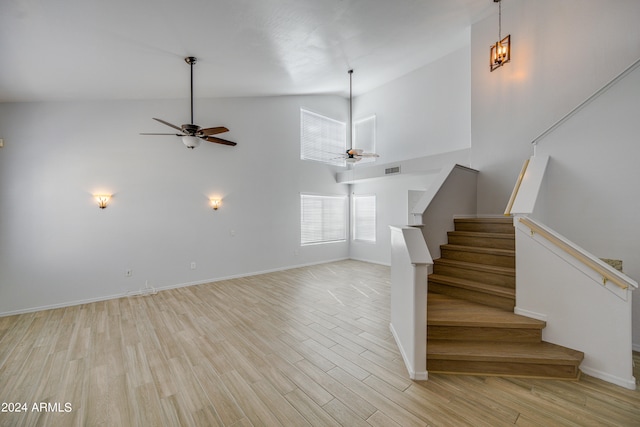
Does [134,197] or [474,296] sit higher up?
[134,197]

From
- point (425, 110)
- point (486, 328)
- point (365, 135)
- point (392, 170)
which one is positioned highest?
point (425, 110)

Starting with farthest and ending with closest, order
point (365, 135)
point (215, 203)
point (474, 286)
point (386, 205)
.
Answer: point (365, 135), point (386, 205), point (215, 203), point (474, 286)

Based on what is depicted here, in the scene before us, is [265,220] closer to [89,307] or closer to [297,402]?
[89,307]

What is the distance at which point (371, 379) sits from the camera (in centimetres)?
221

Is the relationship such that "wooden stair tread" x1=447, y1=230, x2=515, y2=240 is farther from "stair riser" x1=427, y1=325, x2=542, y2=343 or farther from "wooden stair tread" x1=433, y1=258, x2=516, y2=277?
"stair riser" x1=427, y1=325, x2=542, y2=343

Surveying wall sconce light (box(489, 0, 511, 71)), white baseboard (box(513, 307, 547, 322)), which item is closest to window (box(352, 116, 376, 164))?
wall sconce light (box(489, 0, 511, 71))

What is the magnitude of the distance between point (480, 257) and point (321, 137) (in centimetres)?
549

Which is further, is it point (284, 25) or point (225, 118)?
point (225, 118)

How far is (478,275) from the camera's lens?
3.08 meters

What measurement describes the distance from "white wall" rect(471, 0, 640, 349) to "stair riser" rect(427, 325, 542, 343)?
1.43 metres

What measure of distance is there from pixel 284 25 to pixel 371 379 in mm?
4354

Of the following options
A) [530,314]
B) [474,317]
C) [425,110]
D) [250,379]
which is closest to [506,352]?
[474,317]

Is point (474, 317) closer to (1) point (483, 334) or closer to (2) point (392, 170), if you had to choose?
(1) point (483, 334)

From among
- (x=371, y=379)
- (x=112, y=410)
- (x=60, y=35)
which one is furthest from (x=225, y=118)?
(x=371, y=379)
